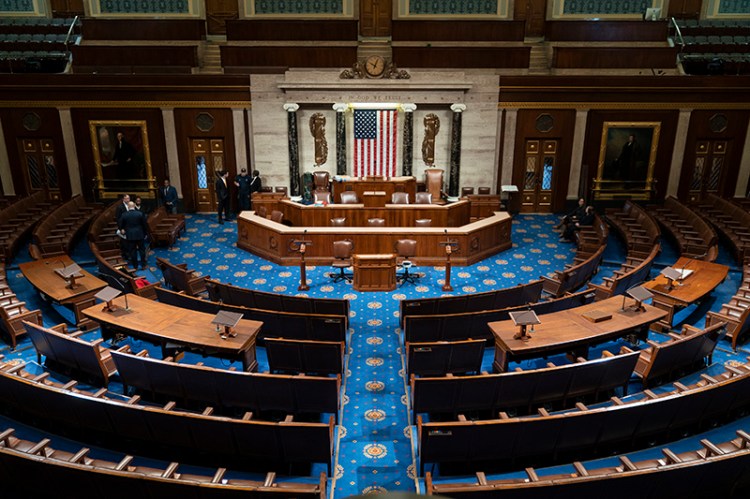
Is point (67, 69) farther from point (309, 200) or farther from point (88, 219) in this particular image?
point (309, 200)

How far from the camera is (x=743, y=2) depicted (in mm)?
16562

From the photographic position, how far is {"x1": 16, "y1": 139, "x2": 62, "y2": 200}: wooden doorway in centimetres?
1519

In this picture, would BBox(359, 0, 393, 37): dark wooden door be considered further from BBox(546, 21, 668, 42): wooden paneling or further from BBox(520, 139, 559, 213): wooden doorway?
BBox(520, 139, 559, 213): wooden doorway

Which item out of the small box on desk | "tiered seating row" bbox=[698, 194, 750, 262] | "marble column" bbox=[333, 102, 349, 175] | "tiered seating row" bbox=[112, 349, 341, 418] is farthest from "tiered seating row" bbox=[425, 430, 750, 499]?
"marble column" bbox=[333, 102, 349, 175]

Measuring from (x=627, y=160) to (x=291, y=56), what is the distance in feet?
31.6

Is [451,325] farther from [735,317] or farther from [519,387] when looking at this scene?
[735,317]

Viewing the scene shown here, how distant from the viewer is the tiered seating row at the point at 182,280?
30.0 feet

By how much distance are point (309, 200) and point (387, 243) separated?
4.19m

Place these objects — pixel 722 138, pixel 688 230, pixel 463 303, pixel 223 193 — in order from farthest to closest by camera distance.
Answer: pixel 722 138, pixel 223 193, pixel 688 230, pixel 463 303

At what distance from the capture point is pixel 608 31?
51.5ft

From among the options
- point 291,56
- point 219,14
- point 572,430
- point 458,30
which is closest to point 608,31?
point 458,30

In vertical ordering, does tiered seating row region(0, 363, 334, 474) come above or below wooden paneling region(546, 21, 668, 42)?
below

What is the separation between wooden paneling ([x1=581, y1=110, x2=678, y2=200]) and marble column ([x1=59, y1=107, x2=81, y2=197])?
1368 centimetres

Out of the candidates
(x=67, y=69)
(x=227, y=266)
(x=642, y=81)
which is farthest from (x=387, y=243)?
(x=67, y=69)
